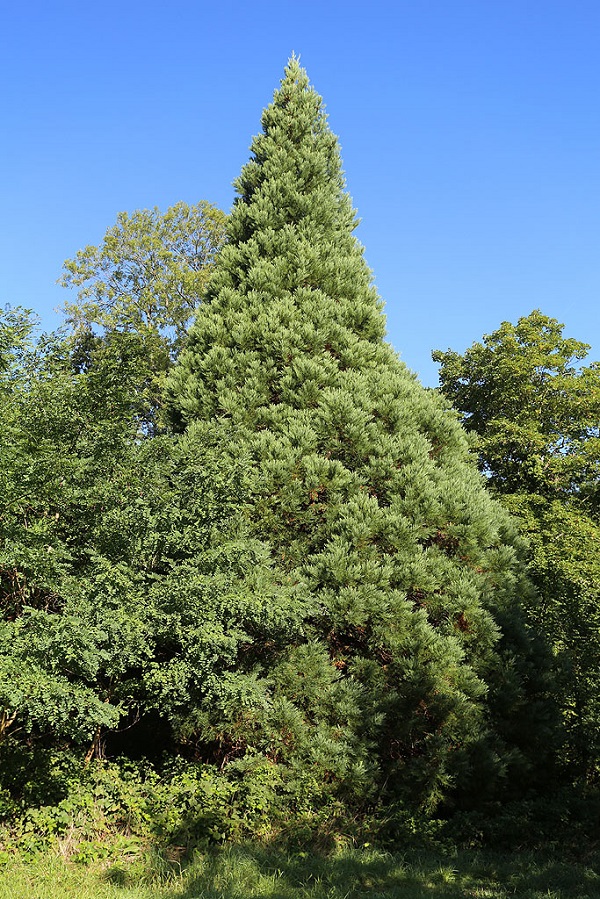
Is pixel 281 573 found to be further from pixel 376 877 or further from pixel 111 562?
pixel 376 877

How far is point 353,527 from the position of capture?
7.53 metres

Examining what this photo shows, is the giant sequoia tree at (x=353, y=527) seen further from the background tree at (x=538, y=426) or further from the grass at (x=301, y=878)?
the background tree at (x=538, y=426)

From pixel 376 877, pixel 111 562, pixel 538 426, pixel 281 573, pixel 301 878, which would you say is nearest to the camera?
pixel 301 878

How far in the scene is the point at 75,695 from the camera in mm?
5527

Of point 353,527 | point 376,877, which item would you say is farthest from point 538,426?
point 376,877

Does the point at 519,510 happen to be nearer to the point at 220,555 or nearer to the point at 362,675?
the point at 362,675

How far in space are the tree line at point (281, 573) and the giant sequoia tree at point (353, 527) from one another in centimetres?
3

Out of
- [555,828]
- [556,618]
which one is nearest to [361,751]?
[555,828]

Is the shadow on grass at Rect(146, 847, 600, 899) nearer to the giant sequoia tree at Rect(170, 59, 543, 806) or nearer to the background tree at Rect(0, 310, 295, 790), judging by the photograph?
the giant sequoia tree at Rect(170, 59, 543, 806)

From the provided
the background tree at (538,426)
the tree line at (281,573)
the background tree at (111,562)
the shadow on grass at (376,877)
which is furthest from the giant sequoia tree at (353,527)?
the background tree at (538,426)

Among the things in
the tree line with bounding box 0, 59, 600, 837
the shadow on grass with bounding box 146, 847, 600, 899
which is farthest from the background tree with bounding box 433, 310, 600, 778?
the shadow on grass with bounding box 146, 847, 600, 899

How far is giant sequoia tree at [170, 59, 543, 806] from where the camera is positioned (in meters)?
7.05

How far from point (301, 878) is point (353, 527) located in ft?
10.9

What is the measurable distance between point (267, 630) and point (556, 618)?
4738 millimetres
